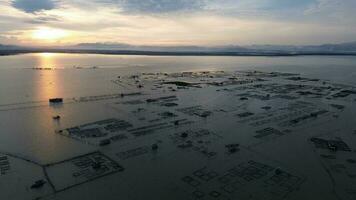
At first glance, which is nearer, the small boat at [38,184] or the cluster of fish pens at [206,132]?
the small boat at [38,184]

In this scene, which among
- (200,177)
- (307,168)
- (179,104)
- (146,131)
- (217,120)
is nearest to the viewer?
(200,177)

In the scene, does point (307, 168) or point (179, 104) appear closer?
point (307, 168)

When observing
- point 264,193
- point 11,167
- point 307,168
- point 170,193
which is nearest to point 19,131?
point 11,167

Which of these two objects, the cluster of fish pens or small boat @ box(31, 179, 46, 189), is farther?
the cluster of fish pens

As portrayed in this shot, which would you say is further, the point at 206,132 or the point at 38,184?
the point at 206,132

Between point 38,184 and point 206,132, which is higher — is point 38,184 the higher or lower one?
the lower one

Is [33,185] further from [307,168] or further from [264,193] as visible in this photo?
[307,168]

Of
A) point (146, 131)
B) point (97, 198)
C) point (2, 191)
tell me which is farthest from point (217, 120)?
point (2, 191)

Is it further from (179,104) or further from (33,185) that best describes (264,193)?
(179,104)

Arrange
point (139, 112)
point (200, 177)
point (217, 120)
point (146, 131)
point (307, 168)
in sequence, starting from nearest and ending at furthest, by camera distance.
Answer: point (200, 177) < point (307, 168) < point (146, 131) < point (217, 120) < point (139, 112)
